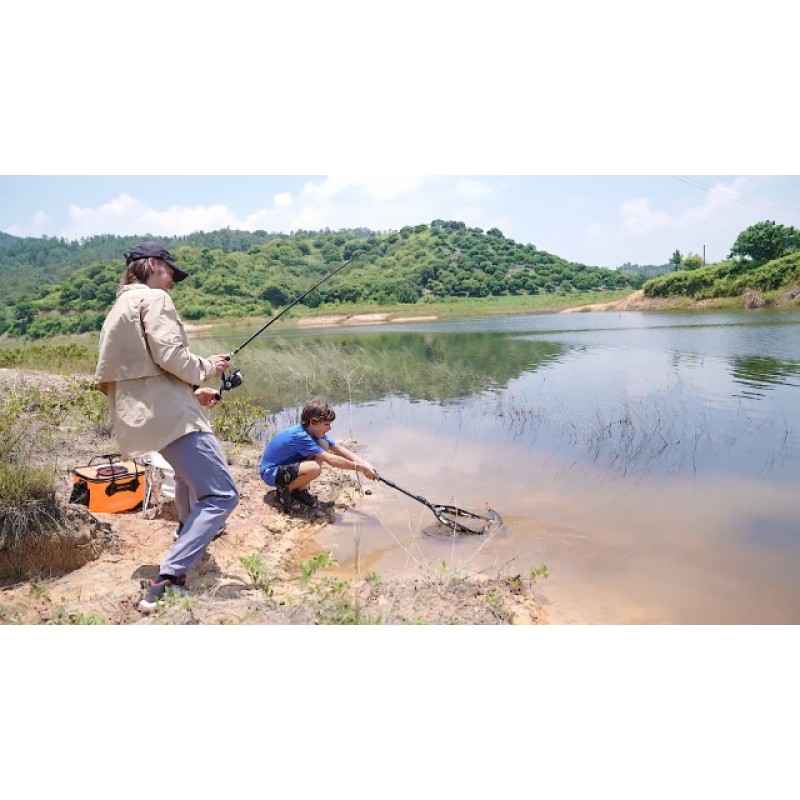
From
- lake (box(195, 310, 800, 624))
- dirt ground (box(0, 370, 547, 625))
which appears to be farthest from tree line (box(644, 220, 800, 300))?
dirt ground (box(0, 370, 547, 625))

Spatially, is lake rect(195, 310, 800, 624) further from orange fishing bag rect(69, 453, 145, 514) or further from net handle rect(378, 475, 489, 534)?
orange fishing bag rect(69, 453, 145, 514)

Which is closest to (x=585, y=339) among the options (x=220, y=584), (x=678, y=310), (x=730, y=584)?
(x=678, y=310)

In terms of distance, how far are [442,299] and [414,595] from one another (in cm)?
3594

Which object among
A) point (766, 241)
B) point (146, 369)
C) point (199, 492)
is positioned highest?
point (766, 241)

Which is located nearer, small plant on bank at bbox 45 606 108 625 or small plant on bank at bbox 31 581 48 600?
small plant on bank at bbox 45 606 108 625

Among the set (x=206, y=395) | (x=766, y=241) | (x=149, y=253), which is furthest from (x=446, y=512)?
(x=766, y=241)

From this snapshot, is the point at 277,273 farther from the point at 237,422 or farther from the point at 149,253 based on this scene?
the point at 149,253

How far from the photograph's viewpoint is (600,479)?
496 cm

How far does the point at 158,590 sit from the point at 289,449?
61.1 inches

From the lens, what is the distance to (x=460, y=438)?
6.45m

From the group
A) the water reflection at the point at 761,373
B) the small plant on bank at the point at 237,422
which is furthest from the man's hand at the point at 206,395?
the water reflection at the point at 761,373

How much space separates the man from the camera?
2.37 meters

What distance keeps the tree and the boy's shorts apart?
15.5 meters
